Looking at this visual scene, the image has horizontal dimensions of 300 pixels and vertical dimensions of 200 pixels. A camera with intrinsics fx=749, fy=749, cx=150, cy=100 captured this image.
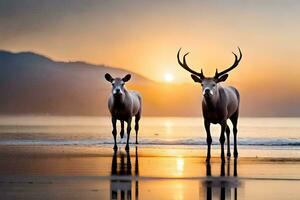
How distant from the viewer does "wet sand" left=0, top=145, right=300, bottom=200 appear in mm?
12383

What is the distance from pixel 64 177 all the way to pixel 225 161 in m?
6.00

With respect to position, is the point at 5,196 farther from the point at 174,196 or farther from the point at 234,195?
the point at 234,195

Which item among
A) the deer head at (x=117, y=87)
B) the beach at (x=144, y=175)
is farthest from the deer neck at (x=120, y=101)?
the beach at (x=144, y=175)

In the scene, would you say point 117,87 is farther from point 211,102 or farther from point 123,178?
point 123,178

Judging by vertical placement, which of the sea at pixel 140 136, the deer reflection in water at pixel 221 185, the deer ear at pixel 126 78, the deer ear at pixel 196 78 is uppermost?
the deer ear at pixel 126 78

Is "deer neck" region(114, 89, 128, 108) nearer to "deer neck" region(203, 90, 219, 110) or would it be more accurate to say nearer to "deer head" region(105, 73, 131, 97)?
"deer head" region(105, 73, 131, 97)

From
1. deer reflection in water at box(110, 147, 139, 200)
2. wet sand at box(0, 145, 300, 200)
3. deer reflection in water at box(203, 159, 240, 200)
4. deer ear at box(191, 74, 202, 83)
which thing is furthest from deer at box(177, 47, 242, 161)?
deer reflection in water at box(203, 159, 240, 200)

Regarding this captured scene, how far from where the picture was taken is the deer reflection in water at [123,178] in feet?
40.6

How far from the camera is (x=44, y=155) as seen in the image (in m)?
21.2

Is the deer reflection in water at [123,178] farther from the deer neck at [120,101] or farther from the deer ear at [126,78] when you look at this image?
the deer ear at [126,78]

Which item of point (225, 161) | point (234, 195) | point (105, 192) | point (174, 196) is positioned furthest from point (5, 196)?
point (225, 161)

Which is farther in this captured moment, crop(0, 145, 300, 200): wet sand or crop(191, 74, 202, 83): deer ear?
crop(191, 74, 202, 83): deer ear

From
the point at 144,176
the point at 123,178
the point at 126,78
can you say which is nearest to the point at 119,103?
the point at 126,78

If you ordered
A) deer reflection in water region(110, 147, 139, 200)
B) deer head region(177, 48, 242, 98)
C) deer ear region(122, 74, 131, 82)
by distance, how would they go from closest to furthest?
deer reflection in water region(110, 147, 139, 200), deer head region(177, 48, 242, 98), deer ear region(122, 74, 131, 82)
